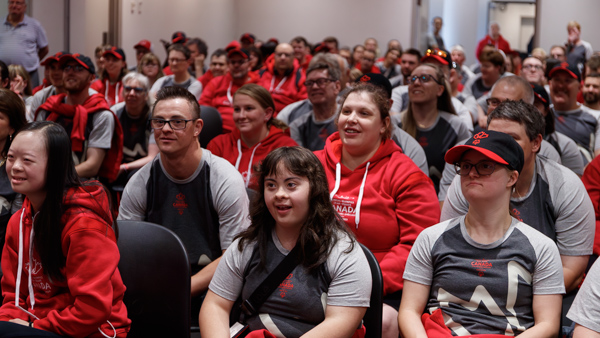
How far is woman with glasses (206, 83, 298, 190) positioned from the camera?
3604 millimetres

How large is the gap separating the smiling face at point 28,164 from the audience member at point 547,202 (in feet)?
4.74

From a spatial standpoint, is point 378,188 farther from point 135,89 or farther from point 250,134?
point 135,89

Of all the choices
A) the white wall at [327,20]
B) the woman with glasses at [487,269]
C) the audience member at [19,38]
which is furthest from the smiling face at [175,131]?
the white wall at [327,20]

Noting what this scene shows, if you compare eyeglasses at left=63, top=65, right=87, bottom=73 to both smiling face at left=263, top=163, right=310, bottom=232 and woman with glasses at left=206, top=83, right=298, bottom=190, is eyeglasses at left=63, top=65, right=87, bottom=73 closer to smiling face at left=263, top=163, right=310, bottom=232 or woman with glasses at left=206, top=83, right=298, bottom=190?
woman with glasses at left=206, top=83, right=298, bottom=190

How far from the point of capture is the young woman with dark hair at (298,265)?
1970mm

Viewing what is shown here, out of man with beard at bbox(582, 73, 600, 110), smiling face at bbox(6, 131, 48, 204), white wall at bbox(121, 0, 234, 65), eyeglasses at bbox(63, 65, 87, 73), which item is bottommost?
smiling face at bbox(6, 131, 48, 204)

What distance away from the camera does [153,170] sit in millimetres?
2816

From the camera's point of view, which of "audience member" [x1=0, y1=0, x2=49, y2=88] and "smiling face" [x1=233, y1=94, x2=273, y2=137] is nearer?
"smiling face" [x1=233, y1=94, x2=273, y2=137]

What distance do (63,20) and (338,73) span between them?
5.51 metres

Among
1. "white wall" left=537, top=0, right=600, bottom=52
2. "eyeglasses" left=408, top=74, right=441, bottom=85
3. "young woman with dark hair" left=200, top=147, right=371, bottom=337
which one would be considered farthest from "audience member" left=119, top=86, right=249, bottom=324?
"white wall" left=537, top=0, right=600, bottom=52

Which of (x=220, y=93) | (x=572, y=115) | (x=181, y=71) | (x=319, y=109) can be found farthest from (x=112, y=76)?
(x=572, y=115)

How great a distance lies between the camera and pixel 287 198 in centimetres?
204

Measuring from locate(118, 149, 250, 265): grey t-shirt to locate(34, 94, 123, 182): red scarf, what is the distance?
1246mm

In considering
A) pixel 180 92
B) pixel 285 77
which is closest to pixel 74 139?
pixel 180 92
